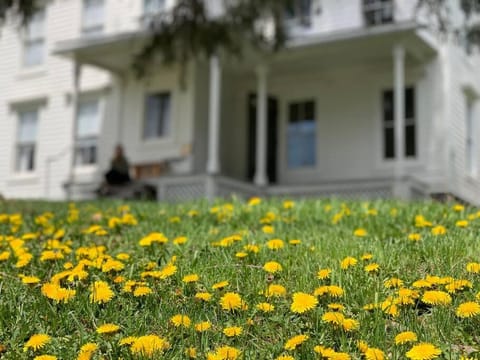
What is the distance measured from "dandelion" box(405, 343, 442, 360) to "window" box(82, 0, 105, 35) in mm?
18042

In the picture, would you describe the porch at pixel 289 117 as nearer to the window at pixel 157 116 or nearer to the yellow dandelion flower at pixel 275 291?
the window at pixel 157 116

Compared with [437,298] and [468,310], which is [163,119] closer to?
[437,298]

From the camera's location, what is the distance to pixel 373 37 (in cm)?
1452

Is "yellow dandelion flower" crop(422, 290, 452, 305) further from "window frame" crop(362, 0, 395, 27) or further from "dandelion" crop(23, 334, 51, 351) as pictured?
"window frame" crop(362, 0, 395, 27)

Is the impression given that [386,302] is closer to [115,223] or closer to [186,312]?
[186,312]

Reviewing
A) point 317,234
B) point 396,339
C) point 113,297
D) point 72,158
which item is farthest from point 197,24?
point 72,158

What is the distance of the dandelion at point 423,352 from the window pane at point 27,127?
747 inches

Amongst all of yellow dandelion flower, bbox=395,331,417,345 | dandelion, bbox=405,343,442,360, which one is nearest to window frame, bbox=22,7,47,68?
yellow dandelion flower, bbox=395,331,417,345

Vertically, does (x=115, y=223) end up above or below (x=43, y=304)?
above

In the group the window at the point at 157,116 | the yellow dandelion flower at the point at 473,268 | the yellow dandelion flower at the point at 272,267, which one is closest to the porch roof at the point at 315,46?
the window at the point at 157,116

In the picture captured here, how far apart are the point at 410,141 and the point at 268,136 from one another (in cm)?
394

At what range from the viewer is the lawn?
Answer: 2689 millimetres

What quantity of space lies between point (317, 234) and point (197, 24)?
17.7 feet

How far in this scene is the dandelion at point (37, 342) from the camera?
2655 millimetres
